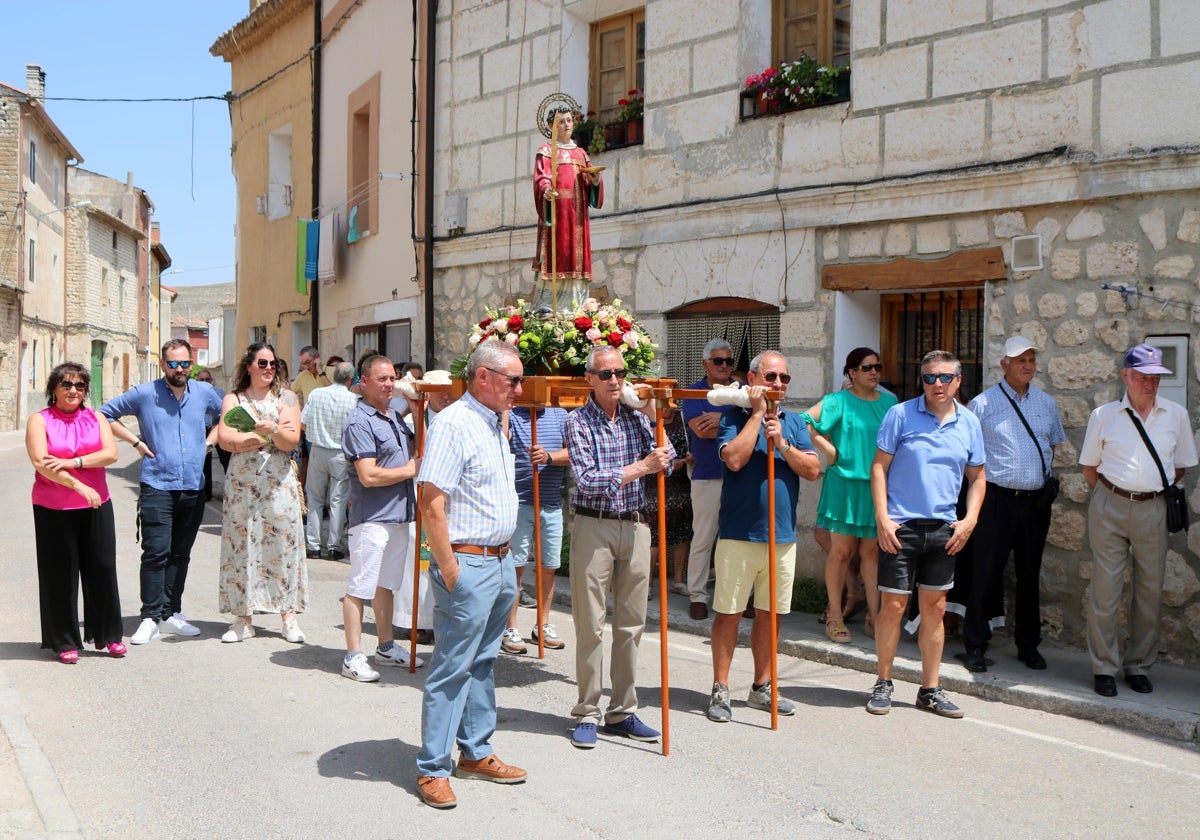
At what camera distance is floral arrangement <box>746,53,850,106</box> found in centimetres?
920

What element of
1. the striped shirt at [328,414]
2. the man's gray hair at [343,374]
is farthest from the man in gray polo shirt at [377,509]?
the man's gray hair at [343,374]

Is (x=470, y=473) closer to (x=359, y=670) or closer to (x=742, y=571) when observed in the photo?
(x=742, y=571)

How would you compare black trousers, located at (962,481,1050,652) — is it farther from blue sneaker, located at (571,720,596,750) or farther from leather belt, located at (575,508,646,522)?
blue sneaker, located at (571,720,596,750)

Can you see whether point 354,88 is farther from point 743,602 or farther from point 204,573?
point 743,602

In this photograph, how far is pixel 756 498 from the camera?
5949 mm

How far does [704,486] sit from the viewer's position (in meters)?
8.78

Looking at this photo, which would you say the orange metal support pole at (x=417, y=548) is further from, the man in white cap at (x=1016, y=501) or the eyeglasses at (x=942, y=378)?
the man in white cap at (x=1016, y=501)

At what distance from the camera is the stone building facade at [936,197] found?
7230 mm

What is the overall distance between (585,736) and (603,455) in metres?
1.32

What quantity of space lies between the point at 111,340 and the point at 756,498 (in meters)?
46.5

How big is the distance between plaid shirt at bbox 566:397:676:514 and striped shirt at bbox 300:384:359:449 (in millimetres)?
6144

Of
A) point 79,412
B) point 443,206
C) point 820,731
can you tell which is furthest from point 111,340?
point 820,731

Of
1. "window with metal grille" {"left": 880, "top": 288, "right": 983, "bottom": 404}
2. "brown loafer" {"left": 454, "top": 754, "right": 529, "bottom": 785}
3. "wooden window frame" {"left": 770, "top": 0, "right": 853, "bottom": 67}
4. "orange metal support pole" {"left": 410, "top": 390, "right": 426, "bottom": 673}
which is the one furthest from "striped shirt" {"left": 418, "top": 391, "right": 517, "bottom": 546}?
"wooden window frame" {"left": 770, "top": 0, "right": 853, "bottom": 67}

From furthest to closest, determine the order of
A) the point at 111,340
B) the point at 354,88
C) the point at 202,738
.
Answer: the point at 111,340 < the point at 354,88 < the point at 202,738
